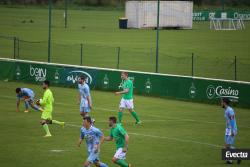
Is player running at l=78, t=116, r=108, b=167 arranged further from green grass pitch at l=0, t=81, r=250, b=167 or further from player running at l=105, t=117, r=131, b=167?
green grass pitch at l=0, t=81, r=250, b=167

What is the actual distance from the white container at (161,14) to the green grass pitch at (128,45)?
52.3 inches

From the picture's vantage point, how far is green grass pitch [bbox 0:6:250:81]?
5419 centimetres

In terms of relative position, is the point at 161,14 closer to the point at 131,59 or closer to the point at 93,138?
the point at 131,59

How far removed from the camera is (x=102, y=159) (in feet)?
86.7

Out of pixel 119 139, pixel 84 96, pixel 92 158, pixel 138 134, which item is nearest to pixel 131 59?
pixel 84 96

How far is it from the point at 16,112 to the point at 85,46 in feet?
93.3

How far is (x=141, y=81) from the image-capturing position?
142 ft

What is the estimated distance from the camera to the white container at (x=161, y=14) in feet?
257

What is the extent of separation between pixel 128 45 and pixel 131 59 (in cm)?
836

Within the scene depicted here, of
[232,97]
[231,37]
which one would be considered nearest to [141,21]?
[231,37]

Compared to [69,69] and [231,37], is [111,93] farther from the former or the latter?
[231,37]

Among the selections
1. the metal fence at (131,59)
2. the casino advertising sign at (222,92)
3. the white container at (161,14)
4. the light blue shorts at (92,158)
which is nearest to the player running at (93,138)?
the light blue shorts at (92,158)

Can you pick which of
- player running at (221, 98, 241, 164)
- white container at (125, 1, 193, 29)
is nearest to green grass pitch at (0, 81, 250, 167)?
player running at (221, 98, 241, 164)

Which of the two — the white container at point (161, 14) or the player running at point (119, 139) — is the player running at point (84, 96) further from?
the white container at point (161, 14)
